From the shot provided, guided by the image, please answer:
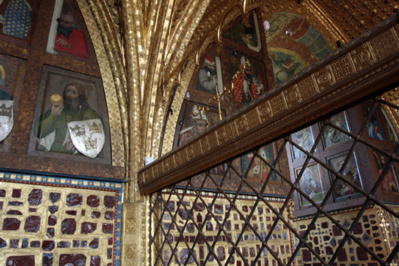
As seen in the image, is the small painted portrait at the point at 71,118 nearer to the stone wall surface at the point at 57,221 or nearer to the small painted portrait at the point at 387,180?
the stone wall surface at the point at 57,221

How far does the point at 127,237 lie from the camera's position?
4.92 m

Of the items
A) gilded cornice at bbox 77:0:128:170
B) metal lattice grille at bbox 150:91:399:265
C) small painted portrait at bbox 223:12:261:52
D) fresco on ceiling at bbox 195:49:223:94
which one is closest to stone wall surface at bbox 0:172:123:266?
metal lattice grille at bbox 150:91:399:265

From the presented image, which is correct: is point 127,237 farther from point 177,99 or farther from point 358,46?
point 358,46

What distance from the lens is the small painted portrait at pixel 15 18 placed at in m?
5.05

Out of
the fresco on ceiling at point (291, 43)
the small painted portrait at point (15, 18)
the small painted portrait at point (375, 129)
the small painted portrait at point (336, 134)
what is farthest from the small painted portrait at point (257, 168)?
the small painted portrait at point (15, 18)

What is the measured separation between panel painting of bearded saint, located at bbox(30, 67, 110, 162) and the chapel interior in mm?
18

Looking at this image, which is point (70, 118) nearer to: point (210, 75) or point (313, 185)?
point (210, 75)

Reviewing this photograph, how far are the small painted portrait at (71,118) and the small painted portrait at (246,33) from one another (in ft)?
13.6

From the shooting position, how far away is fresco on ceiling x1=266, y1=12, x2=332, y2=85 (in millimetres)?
10492

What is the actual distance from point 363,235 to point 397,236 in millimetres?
889

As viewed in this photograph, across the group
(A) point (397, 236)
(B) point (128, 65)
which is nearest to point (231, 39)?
(B) point (128, 65)

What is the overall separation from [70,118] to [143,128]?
1220 millimetres

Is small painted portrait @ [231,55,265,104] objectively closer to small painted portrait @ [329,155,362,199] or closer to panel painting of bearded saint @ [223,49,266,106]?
panel painting of bearded saint @ [223,49,266,106]

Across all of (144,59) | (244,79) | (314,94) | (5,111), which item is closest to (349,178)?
(244,79)
